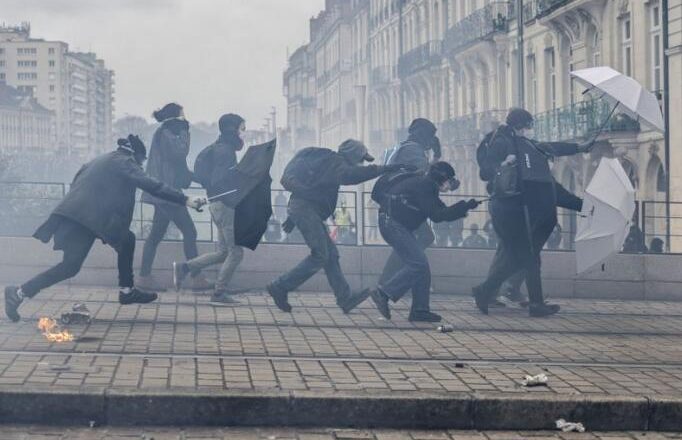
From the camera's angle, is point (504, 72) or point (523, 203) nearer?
point (523, 203)

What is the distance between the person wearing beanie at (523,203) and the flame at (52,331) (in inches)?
170

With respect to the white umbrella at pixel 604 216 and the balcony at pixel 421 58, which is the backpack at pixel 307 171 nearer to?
the white umbrella at pixel 604 216

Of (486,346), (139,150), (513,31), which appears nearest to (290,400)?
(486,346)

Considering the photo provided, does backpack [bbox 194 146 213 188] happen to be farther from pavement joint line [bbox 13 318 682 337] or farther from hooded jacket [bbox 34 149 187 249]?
pavement joint line [bbox 13 318 682 337]

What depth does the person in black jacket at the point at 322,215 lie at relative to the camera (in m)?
11.9

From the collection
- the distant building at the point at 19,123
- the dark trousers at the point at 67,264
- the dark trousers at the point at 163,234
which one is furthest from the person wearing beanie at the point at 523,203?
the distant building at the point at 19,123

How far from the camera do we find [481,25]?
41.7m

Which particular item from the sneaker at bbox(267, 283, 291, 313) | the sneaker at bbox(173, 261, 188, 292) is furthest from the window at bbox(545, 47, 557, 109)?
the sneaker at bbox(267, 283, 291, 313)

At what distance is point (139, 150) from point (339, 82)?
1682 inches

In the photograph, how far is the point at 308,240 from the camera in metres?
12.1

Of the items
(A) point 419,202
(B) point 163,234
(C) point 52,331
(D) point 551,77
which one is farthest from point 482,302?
(D) point 551,77

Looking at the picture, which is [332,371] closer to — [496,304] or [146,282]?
[496,304]

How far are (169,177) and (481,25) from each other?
29.2 meters

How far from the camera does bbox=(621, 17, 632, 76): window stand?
30125mm
